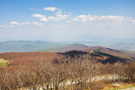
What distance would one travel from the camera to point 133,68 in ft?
178

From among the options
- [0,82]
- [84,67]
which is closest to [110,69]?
[84,67]

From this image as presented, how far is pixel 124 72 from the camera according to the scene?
200ft

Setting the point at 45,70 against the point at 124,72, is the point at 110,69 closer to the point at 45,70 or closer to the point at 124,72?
the point at 124,72

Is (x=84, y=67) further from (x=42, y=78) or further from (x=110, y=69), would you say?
(x=110, y=69)

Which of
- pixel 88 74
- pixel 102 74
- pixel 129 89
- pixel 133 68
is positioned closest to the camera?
pixel 129 89

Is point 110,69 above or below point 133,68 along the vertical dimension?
below

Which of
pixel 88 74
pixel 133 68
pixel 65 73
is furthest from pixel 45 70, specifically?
pixel 133 68

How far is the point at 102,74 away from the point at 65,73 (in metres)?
57.9

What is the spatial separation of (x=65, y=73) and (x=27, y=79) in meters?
14.3

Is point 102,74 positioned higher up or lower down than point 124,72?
lower down

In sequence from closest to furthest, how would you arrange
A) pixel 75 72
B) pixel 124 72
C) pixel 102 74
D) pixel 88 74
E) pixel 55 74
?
pixel 55 74, pixel 75 72, pixel 88 74, pixel 124 72, pixel 102 74

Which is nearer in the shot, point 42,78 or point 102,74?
point 42,78

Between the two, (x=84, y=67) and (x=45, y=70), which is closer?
(x=45, y=70)

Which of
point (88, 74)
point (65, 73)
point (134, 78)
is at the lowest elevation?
point (134, 78)
